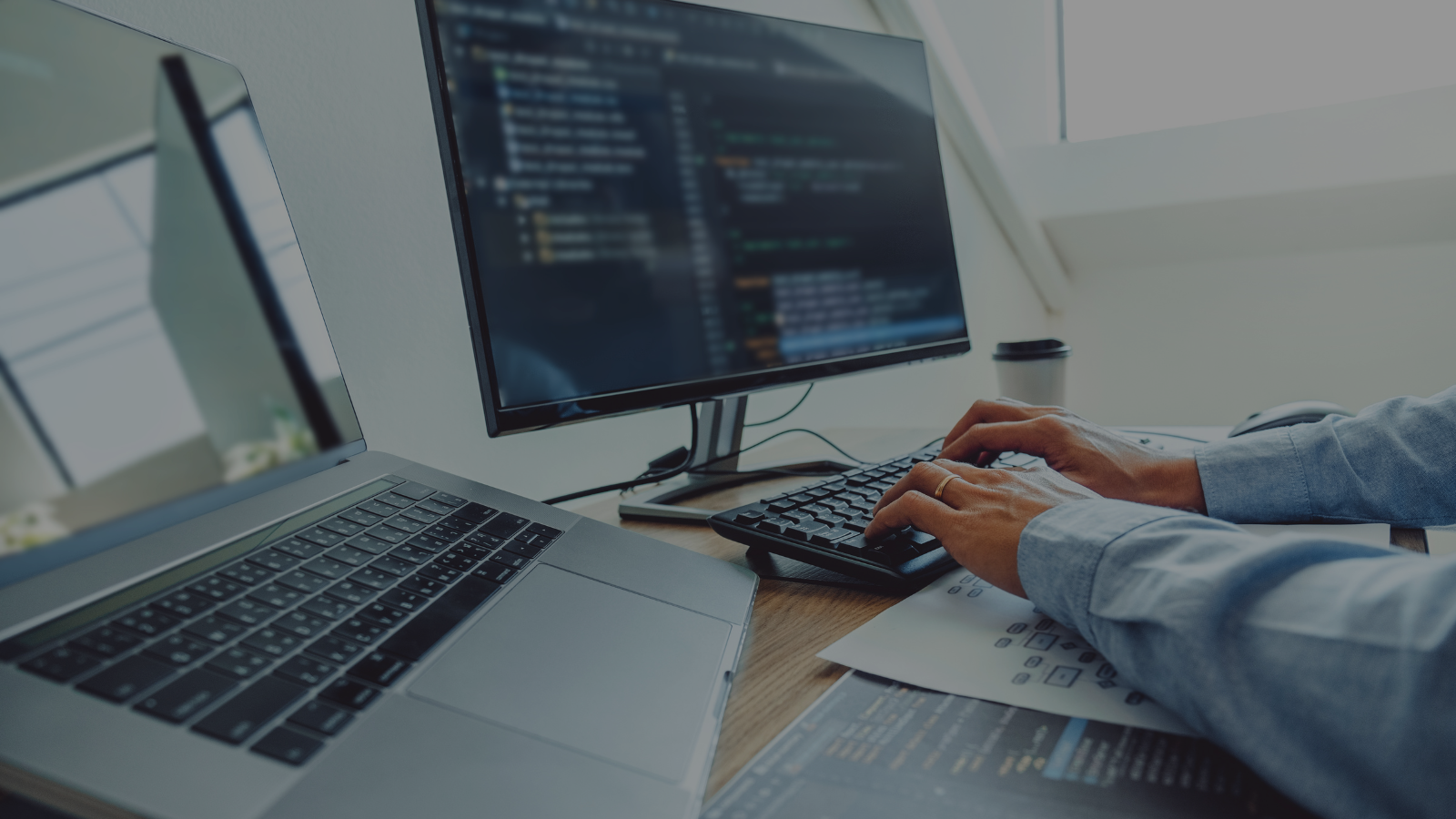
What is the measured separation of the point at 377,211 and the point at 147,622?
1.67 ft

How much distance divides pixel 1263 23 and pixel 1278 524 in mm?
1328

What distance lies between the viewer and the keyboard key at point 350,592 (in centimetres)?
34

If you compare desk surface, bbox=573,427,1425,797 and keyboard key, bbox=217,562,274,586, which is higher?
keyboard key, bbox=217,562,274,586

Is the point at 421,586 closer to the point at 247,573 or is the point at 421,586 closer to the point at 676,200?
the point at 247,573

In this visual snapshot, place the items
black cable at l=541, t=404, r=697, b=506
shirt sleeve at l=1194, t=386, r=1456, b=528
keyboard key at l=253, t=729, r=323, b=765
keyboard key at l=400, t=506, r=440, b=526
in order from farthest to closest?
black cable at l=541, t=404, r=697, b=506 → shirt sleeve at l=1194, t=386, r=1456, b=528 → keyboard key at l=400, t=506, r=440, b=526 → keyboard key at l=253, t=729, r=323, b=765

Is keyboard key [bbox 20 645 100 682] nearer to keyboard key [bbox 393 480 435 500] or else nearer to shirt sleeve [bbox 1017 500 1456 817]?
keyboard key [bbox 393 480 435 500]

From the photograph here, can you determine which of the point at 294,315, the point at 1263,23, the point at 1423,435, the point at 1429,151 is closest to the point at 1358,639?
the point at 1423,435

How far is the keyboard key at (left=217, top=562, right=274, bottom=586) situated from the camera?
335 millimetres

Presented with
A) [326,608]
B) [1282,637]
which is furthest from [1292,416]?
[326,608]

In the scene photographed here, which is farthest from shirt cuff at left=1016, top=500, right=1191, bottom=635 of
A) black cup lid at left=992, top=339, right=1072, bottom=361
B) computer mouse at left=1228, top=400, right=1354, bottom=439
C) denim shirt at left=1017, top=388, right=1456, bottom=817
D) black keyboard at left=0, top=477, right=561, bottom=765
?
black cup lid at left=992, top=339, right=1072, bottom=361

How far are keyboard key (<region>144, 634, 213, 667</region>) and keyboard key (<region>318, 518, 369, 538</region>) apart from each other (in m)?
0.12

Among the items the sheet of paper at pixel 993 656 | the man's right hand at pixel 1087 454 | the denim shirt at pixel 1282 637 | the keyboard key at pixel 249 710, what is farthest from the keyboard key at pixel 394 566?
the man's right hand at pixel 1087 454

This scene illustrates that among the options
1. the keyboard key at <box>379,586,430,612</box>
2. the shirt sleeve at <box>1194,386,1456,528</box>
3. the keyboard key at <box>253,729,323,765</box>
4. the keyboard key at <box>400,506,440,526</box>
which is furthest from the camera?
the shirt sleeve at <box>1194,386,1456,528</box>

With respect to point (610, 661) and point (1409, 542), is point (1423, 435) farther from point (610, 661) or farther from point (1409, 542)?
point (610, 661)
